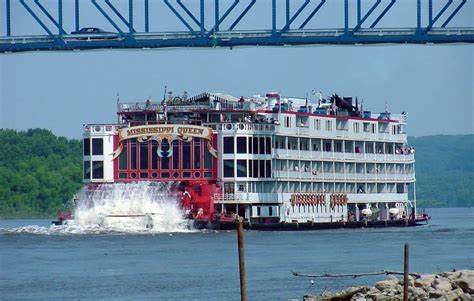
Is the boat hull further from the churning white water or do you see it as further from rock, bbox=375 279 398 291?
rock, bbox=375 279 398 291

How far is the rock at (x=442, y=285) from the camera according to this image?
4262 cm

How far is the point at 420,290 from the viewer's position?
42.4 m

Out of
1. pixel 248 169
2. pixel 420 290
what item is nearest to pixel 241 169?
pixel 248 169

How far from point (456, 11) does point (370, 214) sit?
17.7 m

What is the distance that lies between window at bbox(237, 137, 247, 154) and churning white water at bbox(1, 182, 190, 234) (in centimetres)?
359

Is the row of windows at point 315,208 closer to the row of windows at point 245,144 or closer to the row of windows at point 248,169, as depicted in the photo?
the row of windows at point 248,169

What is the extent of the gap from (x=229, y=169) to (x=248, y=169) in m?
0.98

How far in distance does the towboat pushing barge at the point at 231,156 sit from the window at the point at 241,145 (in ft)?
0.15

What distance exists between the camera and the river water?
163 ft

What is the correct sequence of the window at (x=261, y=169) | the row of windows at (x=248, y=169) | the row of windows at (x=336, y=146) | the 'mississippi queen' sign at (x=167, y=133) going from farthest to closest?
1. the row of windows at (x=336, y=146)
2. the window at (x=261, y=169)
3. the row of windows at (x=248, y=169)
4. the 'mississippi queen' sign at (x=167, y=133)

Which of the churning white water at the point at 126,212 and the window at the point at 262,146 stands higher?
the window at the point at 262,146

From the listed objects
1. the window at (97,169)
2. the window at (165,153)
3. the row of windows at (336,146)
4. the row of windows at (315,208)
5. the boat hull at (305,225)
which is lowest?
the boat hull at (305,225)

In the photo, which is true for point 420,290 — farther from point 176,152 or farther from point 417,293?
point 176,152

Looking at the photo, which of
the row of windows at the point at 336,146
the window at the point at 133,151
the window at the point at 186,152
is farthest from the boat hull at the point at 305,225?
the window at the point at 133,151
